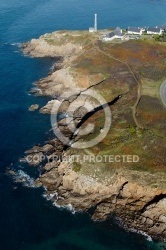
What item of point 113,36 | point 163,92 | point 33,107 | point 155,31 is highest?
point 155,31

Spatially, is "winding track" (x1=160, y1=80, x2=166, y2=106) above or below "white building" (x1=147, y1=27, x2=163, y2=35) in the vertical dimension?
below

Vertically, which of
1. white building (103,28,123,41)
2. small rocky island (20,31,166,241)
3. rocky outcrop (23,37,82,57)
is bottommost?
small rocky island (20,31,166,241)

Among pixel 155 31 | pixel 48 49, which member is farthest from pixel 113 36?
pixel 48 49

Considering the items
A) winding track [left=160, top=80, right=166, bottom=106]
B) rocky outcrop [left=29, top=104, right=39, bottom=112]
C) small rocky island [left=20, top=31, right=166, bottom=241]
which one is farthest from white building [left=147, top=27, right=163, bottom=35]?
rocky outcrop [left=29, top=104, right=39, bottom=112]

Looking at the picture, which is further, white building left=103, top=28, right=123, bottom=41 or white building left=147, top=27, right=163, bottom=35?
white building left=147, top=27, right=163, bottom=35

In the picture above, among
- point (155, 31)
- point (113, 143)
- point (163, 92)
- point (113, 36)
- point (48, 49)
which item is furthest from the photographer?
point (155, 31)

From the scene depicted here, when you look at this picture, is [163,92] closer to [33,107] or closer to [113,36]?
[33,107]

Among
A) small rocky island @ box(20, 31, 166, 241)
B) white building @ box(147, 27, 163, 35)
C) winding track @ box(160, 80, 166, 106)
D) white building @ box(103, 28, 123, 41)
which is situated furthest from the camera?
white building @ box(147, 27, 163, 35)

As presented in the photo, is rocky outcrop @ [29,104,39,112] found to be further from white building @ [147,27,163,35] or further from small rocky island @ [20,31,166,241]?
white building @ [147,27,163,35]
